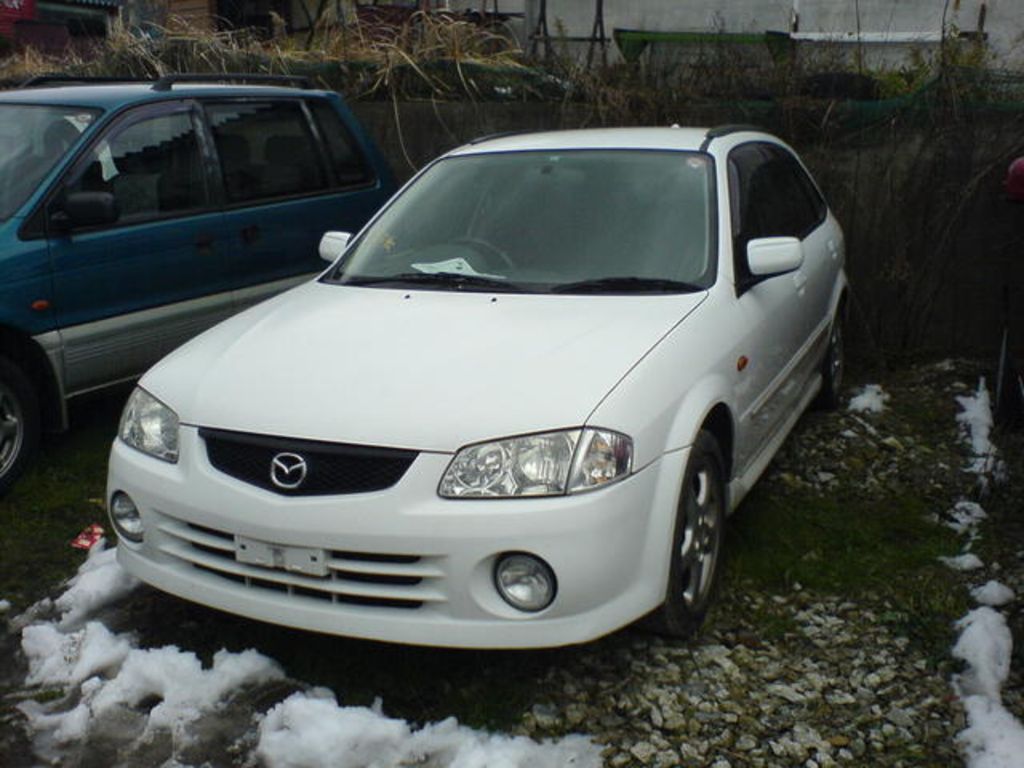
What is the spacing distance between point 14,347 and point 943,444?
14.4 feet

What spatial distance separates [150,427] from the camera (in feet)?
12.5

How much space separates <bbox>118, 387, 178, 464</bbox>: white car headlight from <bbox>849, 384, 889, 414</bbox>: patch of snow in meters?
3.90

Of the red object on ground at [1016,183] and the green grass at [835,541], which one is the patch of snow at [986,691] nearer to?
the green grass at [835,541]

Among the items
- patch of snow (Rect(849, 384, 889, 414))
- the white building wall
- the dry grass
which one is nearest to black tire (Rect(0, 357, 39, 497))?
patch of snow (Rect(849, 384, 889, 414))

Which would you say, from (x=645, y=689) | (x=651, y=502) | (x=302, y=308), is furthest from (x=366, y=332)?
(x=645, y=689)

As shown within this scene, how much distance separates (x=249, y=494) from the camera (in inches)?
135

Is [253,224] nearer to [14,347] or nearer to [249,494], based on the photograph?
[14,347]

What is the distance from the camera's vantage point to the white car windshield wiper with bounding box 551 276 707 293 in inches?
167

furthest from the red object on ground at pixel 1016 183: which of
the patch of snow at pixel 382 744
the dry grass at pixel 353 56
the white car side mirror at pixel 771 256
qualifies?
the dry grass at pixel 353 56

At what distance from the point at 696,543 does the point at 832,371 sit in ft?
8.72

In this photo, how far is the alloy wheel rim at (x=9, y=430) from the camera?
5.14 metres

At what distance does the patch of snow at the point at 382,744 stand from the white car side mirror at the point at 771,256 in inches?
75.3

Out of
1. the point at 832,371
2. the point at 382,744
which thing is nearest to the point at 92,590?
the point at 382,744

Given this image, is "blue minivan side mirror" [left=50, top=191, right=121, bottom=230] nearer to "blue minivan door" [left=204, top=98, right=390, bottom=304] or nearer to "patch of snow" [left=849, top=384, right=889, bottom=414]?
"blue minivan door" [left=204, top=98, right=390, bottom=304]
